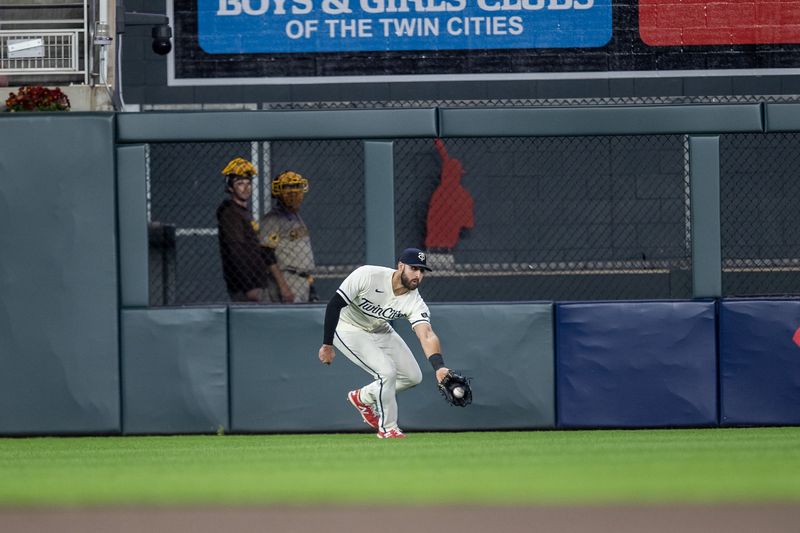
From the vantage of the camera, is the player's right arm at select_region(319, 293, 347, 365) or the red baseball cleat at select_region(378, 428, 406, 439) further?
the red baseball cleat at select_region(378, 428, 406, 439)

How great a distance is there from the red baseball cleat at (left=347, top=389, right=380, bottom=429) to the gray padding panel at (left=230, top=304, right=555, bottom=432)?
1.49ft

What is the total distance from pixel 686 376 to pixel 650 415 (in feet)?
1.36

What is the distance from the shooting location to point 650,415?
10.8 meters

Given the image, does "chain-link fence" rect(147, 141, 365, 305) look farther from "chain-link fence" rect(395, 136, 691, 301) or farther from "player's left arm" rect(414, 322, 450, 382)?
"player's left arm" rect(414, 322, 450, 382)

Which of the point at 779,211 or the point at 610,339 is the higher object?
the point at 779,211

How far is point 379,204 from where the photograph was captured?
10984mm

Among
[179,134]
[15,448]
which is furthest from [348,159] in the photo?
[15,448]

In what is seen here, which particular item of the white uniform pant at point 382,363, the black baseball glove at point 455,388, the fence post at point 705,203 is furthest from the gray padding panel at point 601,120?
the black baseball glove at point 455,388

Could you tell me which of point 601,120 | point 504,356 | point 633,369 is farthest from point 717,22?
point 504,356

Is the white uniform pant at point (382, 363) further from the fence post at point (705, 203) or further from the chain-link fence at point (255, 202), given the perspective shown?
the fence post at point (705, 203)

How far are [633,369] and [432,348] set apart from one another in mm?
1995

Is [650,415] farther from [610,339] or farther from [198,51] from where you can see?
[198,51]

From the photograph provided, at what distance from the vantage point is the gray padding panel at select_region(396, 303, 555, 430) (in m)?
10.8

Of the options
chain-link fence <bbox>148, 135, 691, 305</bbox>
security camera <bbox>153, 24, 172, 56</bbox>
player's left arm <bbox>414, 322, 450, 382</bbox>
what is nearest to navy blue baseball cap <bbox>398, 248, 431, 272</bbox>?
player's left arm <bbox>414, 322, 450, 382</bbox>
